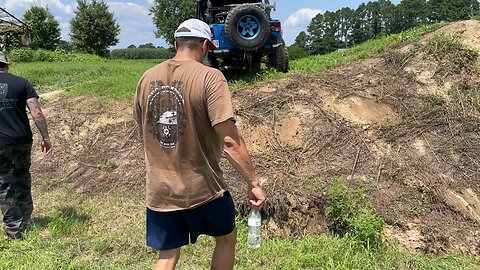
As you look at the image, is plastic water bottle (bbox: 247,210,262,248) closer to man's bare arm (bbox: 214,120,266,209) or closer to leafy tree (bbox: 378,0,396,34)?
man's bare arm (bbox: 214,120,266,209)

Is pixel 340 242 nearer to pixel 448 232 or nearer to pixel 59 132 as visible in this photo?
pixel 448 232

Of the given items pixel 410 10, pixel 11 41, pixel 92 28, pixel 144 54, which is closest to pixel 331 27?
pixel 410 10

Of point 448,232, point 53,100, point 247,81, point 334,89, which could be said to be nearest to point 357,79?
point 334,89

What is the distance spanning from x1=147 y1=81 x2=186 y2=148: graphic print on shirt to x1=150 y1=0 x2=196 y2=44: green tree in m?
40.7

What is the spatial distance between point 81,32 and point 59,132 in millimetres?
37115

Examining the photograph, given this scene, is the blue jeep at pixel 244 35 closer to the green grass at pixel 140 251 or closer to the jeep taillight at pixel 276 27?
the jeep taillight at pixel 276 27

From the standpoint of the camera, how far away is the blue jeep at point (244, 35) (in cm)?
723

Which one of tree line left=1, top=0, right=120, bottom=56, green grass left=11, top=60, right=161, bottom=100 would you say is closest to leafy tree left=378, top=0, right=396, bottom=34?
tree line left=1, top=0, right=120, bottom=56

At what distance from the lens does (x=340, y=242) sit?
392 centimetres

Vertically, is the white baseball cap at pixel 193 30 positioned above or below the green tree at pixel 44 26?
below

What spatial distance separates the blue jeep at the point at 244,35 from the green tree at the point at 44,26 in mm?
30219

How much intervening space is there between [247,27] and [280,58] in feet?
3.10

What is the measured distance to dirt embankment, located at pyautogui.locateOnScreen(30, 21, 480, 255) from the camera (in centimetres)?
454

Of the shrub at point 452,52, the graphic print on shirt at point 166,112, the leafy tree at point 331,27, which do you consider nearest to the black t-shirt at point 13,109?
the graphic print on shirt at point 166,112
